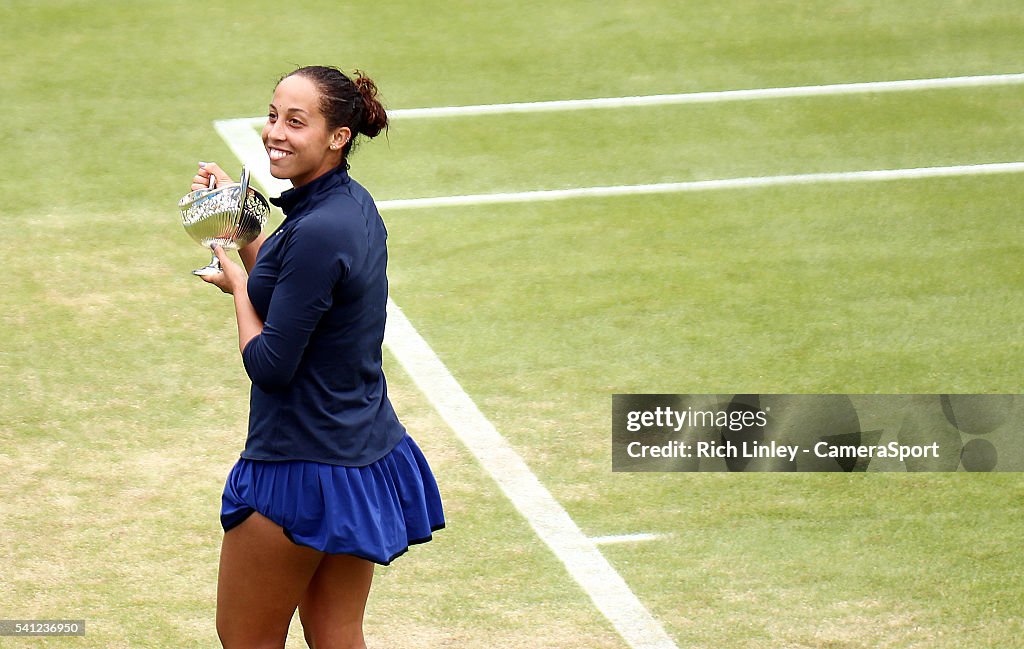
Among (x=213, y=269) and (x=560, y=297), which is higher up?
(x=560, y=297)

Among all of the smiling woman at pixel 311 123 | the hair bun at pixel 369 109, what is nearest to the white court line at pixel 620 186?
the hair bun at pixel 369 109

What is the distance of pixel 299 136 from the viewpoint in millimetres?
3801

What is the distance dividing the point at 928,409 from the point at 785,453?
2.70ft

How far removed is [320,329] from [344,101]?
0.62 metres

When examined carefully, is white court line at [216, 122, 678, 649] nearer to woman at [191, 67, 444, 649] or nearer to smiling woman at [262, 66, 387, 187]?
woman at [191, 67, 444, 649]

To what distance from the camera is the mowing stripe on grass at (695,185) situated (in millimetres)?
9219

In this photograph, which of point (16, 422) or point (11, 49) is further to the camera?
point (11, 49)

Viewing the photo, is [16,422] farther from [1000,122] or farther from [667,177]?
[1000,122]

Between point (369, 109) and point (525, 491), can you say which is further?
point (525, 491)

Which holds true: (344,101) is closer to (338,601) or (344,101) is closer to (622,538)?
(338,601)

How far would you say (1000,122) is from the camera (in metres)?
10.7

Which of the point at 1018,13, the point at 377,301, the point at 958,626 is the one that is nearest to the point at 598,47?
the point at 1018,13

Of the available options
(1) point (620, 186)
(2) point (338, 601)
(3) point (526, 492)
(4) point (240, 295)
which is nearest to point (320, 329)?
(4) point (240, 295)

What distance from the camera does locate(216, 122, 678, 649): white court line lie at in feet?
17.1
